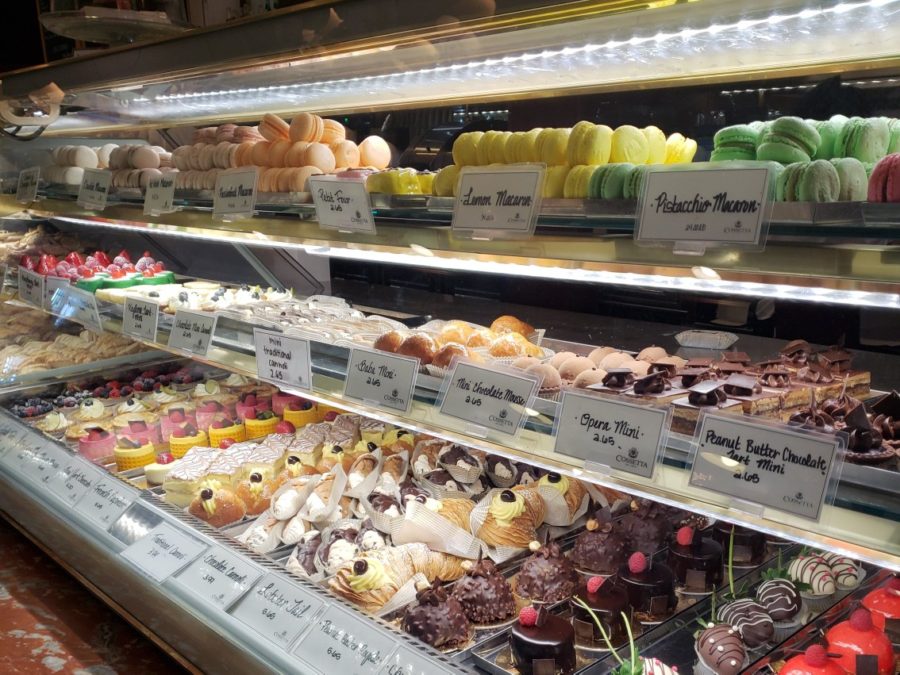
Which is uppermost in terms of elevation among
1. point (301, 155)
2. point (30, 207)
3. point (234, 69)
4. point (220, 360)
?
point (234, 69)

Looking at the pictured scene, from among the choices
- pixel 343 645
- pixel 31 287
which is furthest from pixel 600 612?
pixel 31 287

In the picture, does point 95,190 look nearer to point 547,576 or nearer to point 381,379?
point 381,379

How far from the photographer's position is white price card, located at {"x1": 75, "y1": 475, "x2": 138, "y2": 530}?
252 centimetres

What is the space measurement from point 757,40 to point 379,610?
4.86ft

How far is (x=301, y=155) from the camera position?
2264 mm

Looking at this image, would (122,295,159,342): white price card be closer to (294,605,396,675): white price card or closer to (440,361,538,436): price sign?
(294,605,396,675): white price card

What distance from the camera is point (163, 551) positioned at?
7.43 ft

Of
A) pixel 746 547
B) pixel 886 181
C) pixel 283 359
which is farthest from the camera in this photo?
pixel 283 359

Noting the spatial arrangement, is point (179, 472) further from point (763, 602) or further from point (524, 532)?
point (763, 602)

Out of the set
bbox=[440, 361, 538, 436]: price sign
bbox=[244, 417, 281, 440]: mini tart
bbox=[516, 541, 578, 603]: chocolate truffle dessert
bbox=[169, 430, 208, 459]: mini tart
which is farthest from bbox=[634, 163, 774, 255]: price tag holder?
bbox=[169, 430, 208, 459]: mini tart

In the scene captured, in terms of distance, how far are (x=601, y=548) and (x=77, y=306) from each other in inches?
89.7

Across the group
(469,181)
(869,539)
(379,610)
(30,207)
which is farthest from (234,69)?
(30,207)

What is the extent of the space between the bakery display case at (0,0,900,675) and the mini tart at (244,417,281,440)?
1.0 inches

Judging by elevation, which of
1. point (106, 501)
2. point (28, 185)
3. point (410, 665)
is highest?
point (28, 185)
